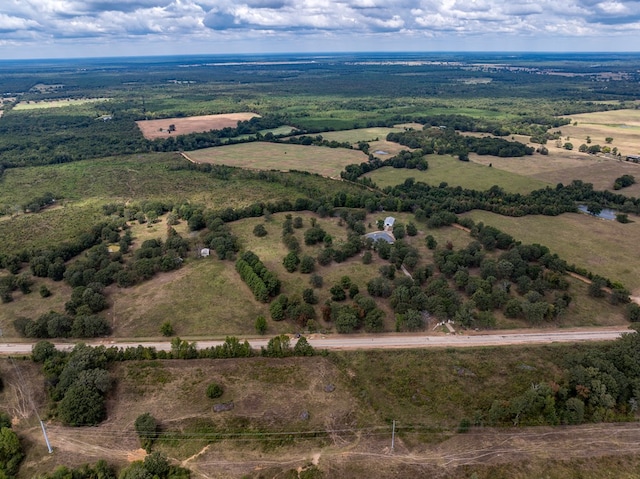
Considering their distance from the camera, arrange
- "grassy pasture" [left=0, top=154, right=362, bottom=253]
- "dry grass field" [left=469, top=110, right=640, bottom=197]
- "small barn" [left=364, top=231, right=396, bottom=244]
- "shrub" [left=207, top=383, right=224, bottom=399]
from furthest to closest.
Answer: "dry grass field" [left=469, top=110, right=640, bottom=197] → "grassy pasture" [left=0, top=154, right=362, bottom=253] → "small barn" [left=364, top=231, right=396, bottom=244] → "shrub" [left=207, top=383, right=224, bottom=399]

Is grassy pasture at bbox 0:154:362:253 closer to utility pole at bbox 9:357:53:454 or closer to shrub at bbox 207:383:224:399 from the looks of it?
utility pole at bbox 9:357:53:454

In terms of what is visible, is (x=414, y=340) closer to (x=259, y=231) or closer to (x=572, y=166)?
(x=259, y=231)

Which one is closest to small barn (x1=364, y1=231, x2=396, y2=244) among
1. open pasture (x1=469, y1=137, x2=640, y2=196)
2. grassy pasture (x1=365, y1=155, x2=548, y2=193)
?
grassy pasture (x1=365, y1=155, x2=548, y2=193)

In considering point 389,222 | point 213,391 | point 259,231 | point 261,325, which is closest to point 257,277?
point 261,325

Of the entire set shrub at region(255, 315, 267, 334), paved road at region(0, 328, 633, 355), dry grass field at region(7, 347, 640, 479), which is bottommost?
dry grass field at region(7, 347, 640, 479)

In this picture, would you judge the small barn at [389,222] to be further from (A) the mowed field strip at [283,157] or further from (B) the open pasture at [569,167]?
(B) the open pasture at [569,167]

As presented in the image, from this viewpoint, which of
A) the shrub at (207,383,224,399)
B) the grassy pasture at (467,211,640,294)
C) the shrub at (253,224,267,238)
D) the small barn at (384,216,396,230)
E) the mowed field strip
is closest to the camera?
the shrub at (207,383,224,399)

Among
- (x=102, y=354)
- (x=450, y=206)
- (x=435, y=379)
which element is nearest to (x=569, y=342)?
(x=435, y=379)
